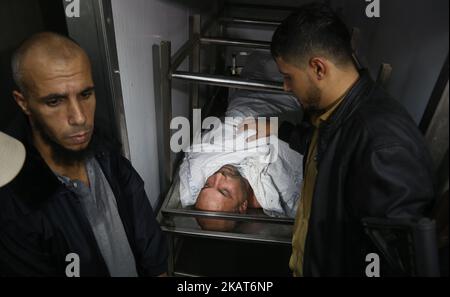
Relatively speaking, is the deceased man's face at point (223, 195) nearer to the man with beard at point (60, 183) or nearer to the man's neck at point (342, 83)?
the man with beard at point (60, 183)

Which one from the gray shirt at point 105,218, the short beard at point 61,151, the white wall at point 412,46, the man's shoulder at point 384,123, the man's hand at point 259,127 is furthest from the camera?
the man's hand at point 259,127

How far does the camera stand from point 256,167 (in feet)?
4.63

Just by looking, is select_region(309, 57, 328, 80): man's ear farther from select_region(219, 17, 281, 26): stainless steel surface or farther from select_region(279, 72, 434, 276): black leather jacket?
select_region(219, 17, 281, 26): stainless steel surface

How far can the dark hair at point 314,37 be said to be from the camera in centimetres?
84

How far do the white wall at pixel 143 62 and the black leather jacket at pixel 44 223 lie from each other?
0.82 feet

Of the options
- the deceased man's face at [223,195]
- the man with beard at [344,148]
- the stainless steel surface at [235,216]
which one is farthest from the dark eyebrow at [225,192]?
the man with beard at [344,148]

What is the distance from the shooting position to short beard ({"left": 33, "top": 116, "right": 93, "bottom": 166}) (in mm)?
769

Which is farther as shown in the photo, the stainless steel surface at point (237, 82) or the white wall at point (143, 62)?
the stainless steel surface at point (237, 82)

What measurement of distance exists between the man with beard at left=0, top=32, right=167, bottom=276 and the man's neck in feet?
2.16

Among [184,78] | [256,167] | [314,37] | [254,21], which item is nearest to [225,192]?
[256,167]
